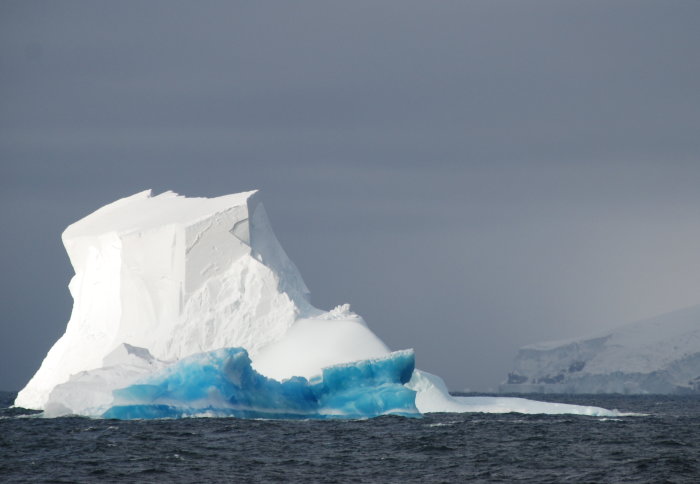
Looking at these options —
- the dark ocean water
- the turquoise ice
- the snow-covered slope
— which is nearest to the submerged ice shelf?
the turquoise ice

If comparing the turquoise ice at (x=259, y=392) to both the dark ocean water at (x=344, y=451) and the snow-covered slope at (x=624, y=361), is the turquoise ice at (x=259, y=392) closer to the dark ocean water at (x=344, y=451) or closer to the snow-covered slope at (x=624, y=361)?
the dark ocean water at (x=344, y=451)

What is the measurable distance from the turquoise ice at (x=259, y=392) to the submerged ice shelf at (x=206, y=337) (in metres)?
0.04

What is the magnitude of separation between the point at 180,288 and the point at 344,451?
547 inches

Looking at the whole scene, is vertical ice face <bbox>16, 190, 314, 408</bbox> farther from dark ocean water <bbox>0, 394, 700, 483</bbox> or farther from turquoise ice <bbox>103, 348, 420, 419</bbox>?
dark ocean water <bbox>0, 394, 700, 483</bbox>

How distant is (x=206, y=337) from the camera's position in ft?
121

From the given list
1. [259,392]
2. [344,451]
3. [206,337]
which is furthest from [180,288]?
[344,451]

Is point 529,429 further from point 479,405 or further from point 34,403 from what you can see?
point 34,403

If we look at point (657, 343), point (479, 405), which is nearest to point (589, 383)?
point (657, 343)

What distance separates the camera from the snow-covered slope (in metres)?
96.5

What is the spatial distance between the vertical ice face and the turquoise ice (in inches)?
140

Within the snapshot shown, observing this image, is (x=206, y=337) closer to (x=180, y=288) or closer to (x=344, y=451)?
(x=180, y=288)

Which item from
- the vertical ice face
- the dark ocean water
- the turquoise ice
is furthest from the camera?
the vertical ice face

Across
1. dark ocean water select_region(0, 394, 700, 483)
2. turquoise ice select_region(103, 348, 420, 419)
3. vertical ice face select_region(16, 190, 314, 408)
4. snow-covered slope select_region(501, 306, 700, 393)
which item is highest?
snow-covered slope select_region(501, 306, 700, 393)

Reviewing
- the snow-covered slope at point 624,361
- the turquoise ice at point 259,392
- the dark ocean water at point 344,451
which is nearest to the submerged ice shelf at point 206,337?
the turquoise ice at point 259,392
